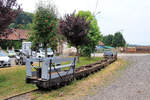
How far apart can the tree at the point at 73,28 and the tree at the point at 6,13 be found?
680 centimetres

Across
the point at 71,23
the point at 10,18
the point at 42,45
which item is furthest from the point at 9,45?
the point at 10,18

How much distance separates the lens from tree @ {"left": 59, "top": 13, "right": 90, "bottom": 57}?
45.3 ft

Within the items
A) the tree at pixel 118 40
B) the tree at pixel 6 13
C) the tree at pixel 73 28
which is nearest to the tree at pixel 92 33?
the tree at pixel 73 28

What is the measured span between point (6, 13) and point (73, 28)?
744 centimetres

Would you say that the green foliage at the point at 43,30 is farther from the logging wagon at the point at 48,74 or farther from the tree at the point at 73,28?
the logging wagon at the point at 48,74

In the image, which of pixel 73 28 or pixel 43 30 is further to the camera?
pixel 43 30

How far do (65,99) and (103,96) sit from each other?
1400 mm

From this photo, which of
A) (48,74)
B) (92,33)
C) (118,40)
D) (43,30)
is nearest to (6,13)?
(48,74)

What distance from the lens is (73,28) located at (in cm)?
1384

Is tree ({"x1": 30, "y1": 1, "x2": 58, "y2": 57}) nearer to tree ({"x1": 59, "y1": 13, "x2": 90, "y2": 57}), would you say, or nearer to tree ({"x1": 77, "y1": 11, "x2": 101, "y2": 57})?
tree ({"x1": 59, "y1": 13, "x2": 90, "y2": 57})

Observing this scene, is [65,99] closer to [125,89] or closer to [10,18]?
[125,89]

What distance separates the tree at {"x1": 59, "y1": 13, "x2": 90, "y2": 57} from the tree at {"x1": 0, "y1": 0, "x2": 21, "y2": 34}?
680cm

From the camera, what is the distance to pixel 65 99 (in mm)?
5121

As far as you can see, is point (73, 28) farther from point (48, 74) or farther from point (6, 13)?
point (48, 74)
